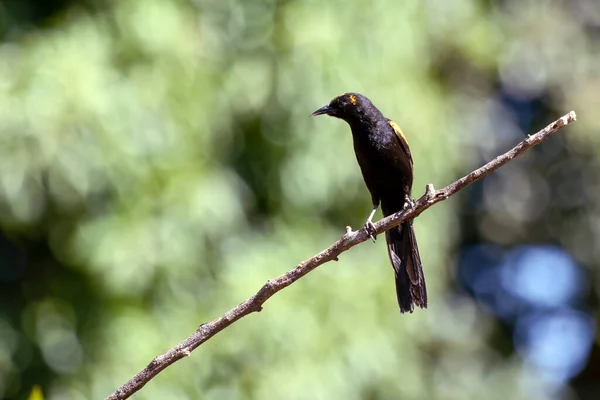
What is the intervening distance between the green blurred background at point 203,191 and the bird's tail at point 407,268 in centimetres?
231

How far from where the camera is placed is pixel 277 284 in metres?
2.69

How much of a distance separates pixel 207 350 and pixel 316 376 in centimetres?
84

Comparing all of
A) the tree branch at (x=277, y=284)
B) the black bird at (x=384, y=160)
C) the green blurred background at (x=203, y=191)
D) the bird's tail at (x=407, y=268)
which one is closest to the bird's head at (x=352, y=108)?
the black bird at (x=384, y=160)

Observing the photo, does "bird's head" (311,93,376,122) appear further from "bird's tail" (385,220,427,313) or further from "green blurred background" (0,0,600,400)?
"green blurred background" (0,0,600,400)

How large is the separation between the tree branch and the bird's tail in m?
1.14

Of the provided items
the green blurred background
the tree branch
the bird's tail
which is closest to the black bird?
the bird's tail

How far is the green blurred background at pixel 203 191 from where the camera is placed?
Answer: 6664 mm

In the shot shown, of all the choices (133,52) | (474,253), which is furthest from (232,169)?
(474,253)

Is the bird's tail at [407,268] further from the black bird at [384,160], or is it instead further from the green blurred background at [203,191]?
the green blurred background at [203,191]

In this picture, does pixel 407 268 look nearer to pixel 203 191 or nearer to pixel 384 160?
pixel 384 160

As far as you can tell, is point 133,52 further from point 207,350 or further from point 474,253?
point 474,253

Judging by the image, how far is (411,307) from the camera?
13.4 ft

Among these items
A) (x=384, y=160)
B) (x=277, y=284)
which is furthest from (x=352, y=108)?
(x=277, y=284)

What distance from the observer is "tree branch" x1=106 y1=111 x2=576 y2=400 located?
244 centimetres
